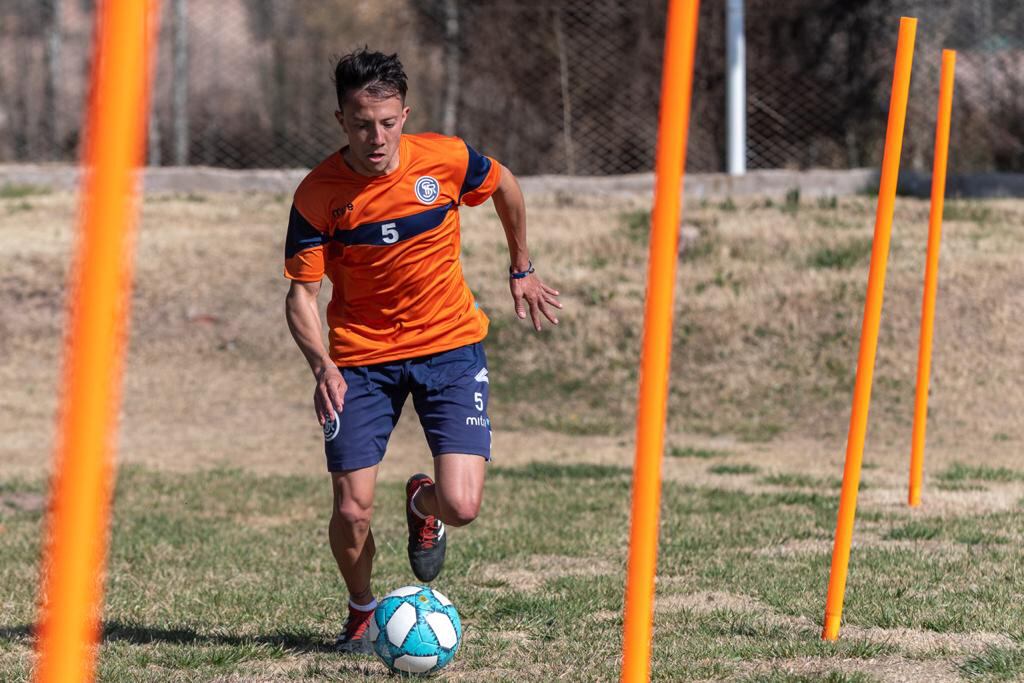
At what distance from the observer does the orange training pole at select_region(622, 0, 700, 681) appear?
301 cm

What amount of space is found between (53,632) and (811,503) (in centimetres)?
704

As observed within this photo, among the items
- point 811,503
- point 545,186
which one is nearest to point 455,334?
point 811,503

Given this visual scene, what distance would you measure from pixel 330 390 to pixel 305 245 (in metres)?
0.56

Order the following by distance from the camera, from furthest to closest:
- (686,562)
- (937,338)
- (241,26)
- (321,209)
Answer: (241,26) < (937,338) < (686,562) < (321,209)

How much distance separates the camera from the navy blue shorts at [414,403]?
4875 millimetres

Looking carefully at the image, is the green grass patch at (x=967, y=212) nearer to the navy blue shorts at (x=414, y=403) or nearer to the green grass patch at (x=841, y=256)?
the green grass patch at (x=841, y=256)

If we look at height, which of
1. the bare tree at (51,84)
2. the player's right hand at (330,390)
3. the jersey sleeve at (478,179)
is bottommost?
the player's right hand at (330,390)

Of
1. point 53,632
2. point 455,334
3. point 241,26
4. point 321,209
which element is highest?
point 241,26

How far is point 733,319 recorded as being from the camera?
13766 millimetres

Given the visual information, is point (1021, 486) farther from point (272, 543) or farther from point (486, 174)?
point (486, 174)

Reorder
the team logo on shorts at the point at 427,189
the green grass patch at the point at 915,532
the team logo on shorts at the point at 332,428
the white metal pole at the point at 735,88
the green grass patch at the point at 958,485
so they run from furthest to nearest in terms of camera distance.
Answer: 1. the white metal pole at the point at 735,88
2. the green grass patch at the point at 958,485
3. the green grass patch at the point at 915,532
4. the team logo on shorts at the point at 427,189
5. the team logo on shorts at the point at 332,428

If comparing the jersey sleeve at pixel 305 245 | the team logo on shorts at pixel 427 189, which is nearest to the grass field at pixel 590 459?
the jersey sleeve at pixel 305 245

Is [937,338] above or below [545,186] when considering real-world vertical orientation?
below

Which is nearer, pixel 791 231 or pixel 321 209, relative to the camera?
pixel 321 209
